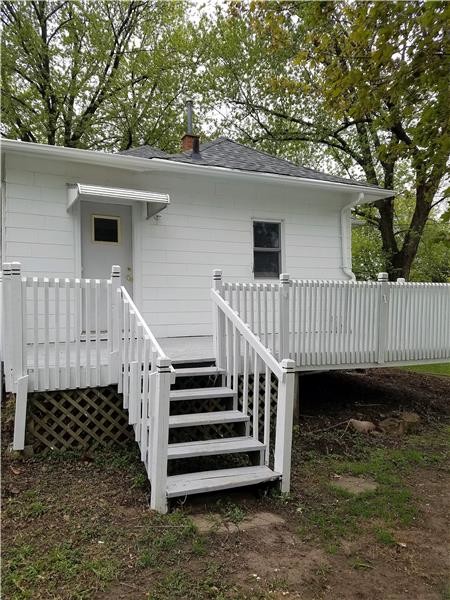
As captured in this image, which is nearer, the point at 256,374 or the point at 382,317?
the point at 256,374

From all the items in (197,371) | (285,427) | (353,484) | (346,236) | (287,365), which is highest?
(346,236)

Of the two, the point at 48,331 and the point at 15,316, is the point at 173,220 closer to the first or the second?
the point at 48,331

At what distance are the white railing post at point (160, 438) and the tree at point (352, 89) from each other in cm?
280

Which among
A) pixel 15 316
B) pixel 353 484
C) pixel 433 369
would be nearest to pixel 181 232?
pixel 15 316

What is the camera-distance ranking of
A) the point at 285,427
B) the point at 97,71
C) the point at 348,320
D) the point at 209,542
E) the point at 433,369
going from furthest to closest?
the point at 97,71, the point at 433,369, the point at 348,320, the point at 285,427, the point at 209,542

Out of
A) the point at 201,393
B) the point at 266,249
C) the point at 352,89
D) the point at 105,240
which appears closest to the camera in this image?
the point at 201,393

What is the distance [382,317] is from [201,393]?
10.4ft

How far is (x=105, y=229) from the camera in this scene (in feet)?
22.9

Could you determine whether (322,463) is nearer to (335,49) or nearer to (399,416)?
(399,416)

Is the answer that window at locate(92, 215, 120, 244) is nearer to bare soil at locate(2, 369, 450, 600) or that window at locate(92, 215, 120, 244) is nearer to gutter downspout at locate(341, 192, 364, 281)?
bare soil at locate(2, 369, 450, 600)

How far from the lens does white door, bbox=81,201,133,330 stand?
268 inches

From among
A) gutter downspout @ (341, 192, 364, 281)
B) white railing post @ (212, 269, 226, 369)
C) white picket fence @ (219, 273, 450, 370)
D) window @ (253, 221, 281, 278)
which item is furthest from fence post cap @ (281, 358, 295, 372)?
gutter downspout @ (341, 192, 364, 281)

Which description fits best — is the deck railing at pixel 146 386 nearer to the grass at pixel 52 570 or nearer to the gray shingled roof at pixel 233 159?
the grass at pixel 52 570

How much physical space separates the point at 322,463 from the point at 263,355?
1.44 m
